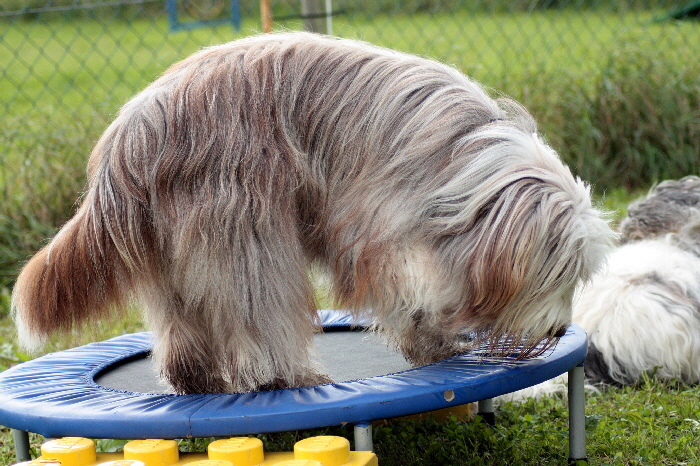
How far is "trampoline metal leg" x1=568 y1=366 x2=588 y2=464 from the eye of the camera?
3242 millimetres

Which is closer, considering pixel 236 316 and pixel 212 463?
pixel 212 463

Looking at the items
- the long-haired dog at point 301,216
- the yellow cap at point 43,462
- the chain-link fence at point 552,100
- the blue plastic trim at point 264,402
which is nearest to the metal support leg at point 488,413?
the blue plastic trim at point 264,402

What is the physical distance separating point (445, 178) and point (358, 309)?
0.55 metres

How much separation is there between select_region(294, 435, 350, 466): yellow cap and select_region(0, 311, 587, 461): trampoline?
0.10 metres

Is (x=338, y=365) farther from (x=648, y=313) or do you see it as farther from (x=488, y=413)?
(x=648, y=313)

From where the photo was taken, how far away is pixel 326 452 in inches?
98.8

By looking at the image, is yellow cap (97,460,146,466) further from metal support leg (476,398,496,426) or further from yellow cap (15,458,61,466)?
metal support leg (476,398,496,426)

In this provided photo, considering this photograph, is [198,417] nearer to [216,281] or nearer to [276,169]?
[216,281]

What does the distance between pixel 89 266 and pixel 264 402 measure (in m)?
0.72

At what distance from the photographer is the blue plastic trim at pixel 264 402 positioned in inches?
104

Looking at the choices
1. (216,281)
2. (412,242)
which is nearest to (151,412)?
(216,281)

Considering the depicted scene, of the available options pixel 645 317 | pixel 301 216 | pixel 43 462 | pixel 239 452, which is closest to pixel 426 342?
pixel 301 216

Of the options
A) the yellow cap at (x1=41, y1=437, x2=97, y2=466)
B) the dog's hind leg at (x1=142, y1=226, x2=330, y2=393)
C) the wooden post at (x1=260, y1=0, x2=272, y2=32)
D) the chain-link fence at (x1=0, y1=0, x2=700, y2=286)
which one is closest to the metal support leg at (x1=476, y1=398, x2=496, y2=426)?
the dog's hind leg at (x1=142, y1=226, x2=330, y2=393)

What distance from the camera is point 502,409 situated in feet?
13.3
